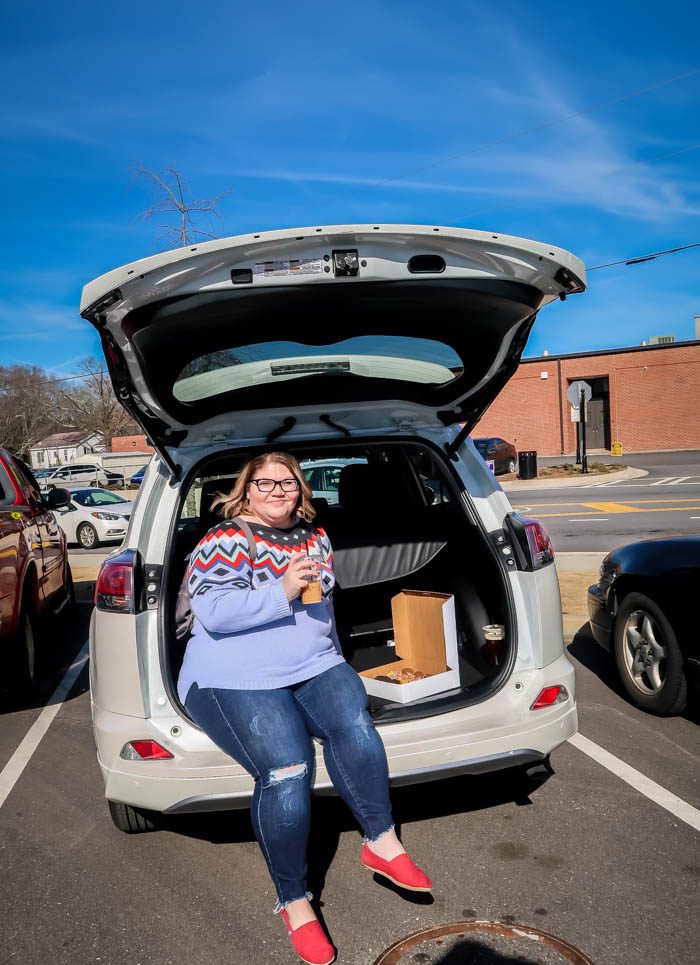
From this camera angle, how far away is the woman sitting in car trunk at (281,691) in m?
2.51

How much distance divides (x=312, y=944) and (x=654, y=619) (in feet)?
8.67

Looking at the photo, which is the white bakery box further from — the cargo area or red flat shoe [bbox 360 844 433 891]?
red flat shoe [bbox 360 844 433 891]

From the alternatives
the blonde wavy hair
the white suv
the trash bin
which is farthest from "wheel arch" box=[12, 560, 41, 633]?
the trash bin

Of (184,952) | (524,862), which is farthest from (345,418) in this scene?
(184,952)

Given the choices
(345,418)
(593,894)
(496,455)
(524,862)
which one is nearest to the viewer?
(593,894)

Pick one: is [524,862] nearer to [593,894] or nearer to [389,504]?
[593,894]

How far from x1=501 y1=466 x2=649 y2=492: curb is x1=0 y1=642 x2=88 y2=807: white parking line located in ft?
62.0

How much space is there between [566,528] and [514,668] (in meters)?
10.5

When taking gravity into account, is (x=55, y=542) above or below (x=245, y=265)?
below

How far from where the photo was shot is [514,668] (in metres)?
3.12

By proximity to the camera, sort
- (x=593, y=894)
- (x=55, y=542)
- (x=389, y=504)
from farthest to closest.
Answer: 1. (x=55, y=542)
2. (x=389, y=504)
3. (x=593, y=894)

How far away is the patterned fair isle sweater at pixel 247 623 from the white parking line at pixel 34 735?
5.20 ft

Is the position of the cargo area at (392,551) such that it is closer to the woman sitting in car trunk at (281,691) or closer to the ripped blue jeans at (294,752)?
the woman sitting in car trunk at (281,691)

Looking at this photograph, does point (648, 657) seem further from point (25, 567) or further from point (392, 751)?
point (25, 567)
